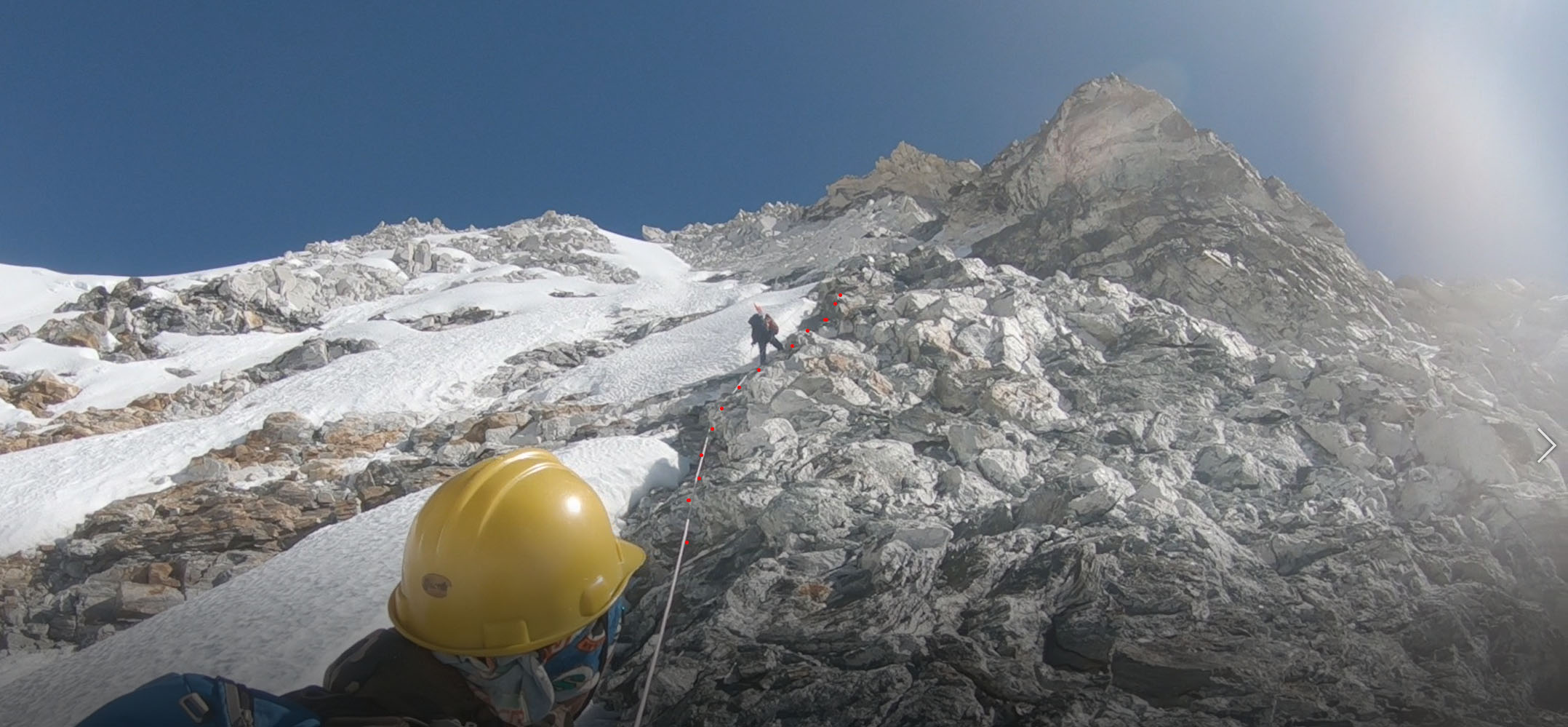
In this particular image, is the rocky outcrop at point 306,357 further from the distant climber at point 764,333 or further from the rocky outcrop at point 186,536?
the distant climber at point 764,333

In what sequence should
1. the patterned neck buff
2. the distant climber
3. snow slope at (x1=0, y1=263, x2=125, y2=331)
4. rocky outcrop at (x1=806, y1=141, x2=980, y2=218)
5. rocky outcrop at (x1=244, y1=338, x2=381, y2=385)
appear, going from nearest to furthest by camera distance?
the patterned neck buff < the distant climber < rocky outcrop at (x1=244, y1=338, x2=381, y2=385) < snow slope at (x1=0, y1=263, x2=125, y2=331) < rocky outcrop at (x1=806, y1=141, x2=980, y2=218)

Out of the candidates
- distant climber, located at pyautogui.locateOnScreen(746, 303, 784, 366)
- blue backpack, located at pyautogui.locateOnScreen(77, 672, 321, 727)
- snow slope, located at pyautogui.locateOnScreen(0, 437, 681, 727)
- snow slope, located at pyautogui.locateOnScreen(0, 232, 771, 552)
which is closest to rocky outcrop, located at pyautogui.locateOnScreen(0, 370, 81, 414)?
snow slope, located at pyautogui.locateOnScreen(0, 232, 771, 552)

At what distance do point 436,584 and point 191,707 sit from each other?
40.5 inches

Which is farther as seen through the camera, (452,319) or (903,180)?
(903,180)

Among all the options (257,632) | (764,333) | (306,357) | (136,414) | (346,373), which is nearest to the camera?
(257,632)

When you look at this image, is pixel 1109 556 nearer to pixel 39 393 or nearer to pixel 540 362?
pixel 540 362

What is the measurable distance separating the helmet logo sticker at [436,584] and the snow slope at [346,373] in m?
13.4

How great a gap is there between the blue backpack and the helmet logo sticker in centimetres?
77

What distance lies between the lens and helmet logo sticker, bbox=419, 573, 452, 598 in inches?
127

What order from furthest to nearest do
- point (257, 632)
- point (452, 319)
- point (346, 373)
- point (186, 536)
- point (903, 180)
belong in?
point (903, 180)
point (452, 319)
point (346, 373)
point (186, 536)
point (257, 632)

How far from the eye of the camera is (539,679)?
11.3ft

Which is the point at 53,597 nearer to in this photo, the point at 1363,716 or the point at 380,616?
the point at 380,616

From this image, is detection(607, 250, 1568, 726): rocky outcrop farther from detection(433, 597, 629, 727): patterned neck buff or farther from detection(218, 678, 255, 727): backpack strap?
detection(218, 678, 255, 727): backpack strap

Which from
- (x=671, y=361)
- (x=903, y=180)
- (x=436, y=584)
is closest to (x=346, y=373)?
(x=671, y=361)
